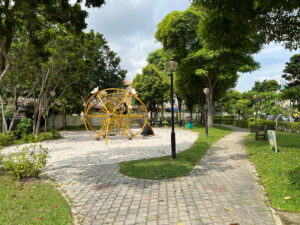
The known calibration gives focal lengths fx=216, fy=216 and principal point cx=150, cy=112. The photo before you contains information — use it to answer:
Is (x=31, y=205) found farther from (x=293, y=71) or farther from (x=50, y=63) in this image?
(x=293, y=71)

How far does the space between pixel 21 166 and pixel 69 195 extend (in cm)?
188

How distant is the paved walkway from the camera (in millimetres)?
3547

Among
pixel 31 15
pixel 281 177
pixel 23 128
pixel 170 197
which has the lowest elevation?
pixel 170 197

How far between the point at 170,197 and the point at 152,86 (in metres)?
25.7

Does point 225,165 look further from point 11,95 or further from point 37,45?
point 11,95

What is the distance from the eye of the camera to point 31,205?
4012 millimetres

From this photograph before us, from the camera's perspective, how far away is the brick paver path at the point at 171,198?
3.54 meters

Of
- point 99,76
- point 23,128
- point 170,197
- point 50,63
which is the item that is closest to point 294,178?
point 170,197

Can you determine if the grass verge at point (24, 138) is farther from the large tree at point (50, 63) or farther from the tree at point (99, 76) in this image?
the tree at point (99, 76)

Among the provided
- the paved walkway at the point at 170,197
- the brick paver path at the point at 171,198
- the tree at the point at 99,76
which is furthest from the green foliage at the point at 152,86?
the brick paver path at the point at 171,198

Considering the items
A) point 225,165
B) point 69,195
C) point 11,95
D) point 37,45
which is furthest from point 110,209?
point 11,95

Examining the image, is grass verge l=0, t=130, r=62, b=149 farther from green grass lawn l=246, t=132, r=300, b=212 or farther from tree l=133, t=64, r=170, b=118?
tree l=133, t=64, r=170, b=118

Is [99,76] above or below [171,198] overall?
above

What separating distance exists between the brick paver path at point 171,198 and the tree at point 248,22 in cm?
350
